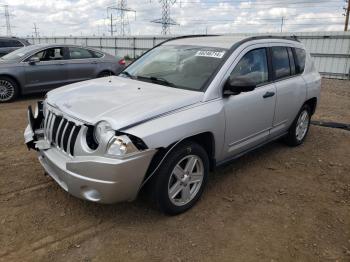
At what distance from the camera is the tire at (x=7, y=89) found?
855cm

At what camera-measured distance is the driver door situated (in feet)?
12.5

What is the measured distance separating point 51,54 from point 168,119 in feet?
23.6

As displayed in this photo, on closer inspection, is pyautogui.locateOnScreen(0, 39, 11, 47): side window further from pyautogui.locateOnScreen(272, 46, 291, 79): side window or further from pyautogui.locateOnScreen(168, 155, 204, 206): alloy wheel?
pyautogui.locateOnScreen(168, 155, 204, 206): alloy wheel

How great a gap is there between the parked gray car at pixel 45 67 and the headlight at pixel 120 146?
689 centimetres

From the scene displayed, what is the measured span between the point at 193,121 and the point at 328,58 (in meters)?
15.3

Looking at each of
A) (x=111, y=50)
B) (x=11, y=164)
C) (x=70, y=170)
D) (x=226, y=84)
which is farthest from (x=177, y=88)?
(x=111, y=50)

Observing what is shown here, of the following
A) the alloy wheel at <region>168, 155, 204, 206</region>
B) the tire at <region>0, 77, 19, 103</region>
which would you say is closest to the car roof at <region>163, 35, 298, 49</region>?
the alloy wheel at <region>168, 155, 204, 206</region>

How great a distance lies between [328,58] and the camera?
16297 mm

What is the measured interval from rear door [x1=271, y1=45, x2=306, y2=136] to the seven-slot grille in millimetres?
2777

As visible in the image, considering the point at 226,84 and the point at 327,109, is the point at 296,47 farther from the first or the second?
the point at 327,109

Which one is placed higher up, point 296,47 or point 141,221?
point 296,47

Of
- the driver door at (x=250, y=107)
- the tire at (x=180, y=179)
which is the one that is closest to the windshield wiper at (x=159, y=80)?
the driver door at (x=250, y=107)

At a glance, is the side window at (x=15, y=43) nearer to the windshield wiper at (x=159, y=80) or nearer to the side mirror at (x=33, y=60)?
the side mirror at (x=33, y=60)

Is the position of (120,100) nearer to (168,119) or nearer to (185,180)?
(168,119)
